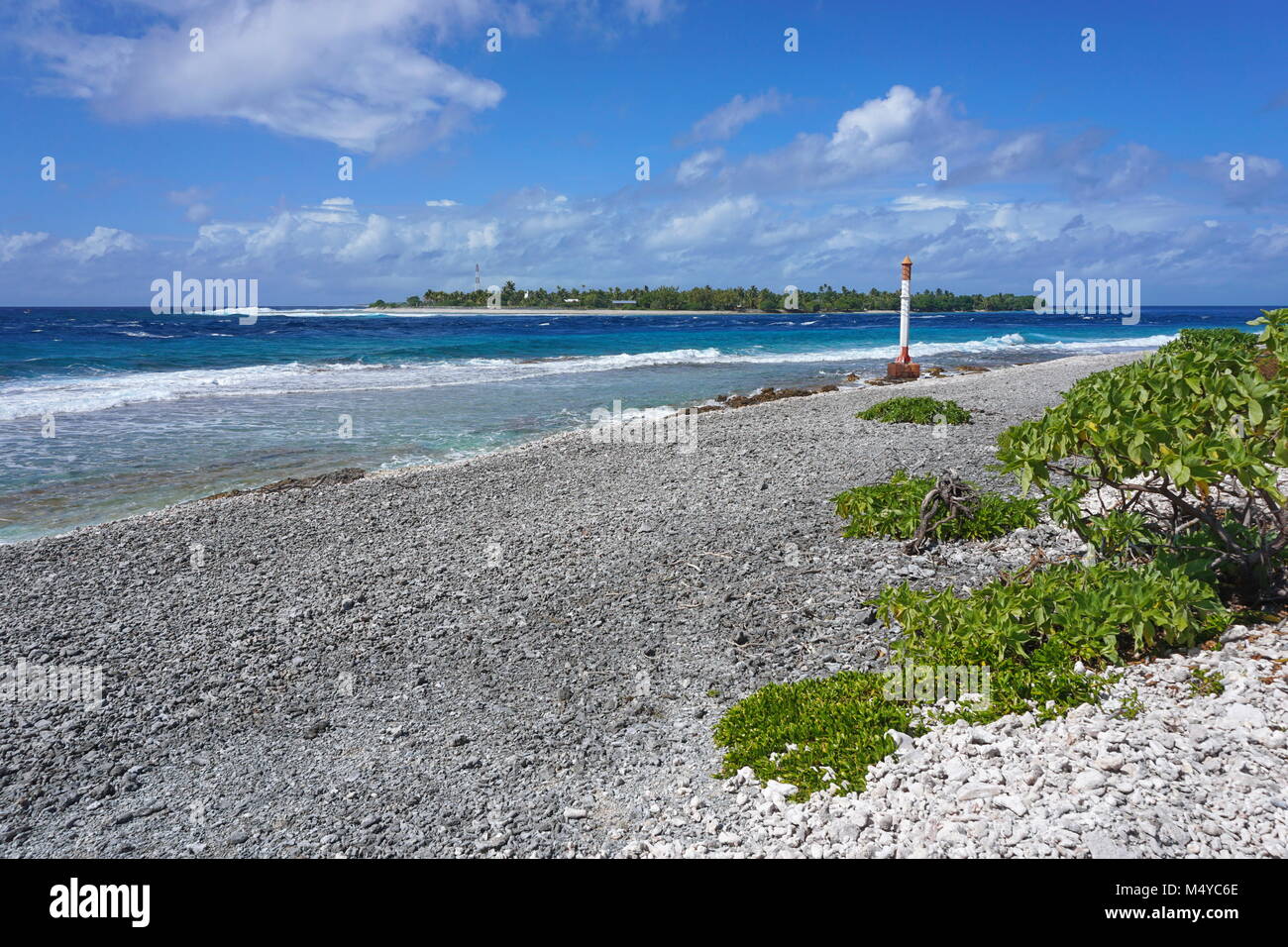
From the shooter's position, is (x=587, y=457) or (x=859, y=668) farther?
(x=587, y=457)

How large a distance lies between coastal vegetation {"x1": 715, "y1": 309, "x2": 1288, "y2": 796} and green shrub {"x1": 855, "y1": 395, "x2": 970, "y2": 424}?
30.6ft

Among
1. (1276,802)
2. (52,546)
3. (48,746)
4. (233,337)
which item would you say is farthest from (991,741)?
(233,337)

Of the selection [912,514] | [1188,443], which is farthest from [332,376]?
[1188,443]

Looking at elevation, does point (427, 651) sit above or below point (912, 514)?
below

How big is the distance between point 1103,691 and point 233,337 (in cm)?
6246

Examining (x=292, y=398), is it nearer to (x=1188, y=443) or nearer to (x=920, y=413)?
(x=920, y=413)

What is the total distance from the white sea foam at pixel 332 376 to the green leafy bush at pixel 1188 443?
76.6ft

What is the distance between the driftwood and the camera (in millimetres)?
6980

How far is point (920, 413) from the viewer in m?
14.3

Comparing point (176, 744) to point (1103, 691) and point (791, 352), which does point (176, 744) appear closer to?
point (1103, 691)

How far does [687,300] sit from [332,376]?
394 feet

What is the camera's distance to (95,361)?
35562mm

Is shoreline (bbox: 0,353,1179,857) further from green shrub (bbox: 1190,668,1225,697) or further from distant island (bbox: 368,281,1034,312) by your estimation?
distant island (bbox: 368,281,1034,312)

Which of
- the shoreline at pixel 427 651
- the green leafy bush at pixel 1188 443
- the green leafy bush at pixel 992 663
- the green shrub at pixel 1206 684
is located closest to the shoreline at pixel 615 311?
the shoreline at pixel 427 651
